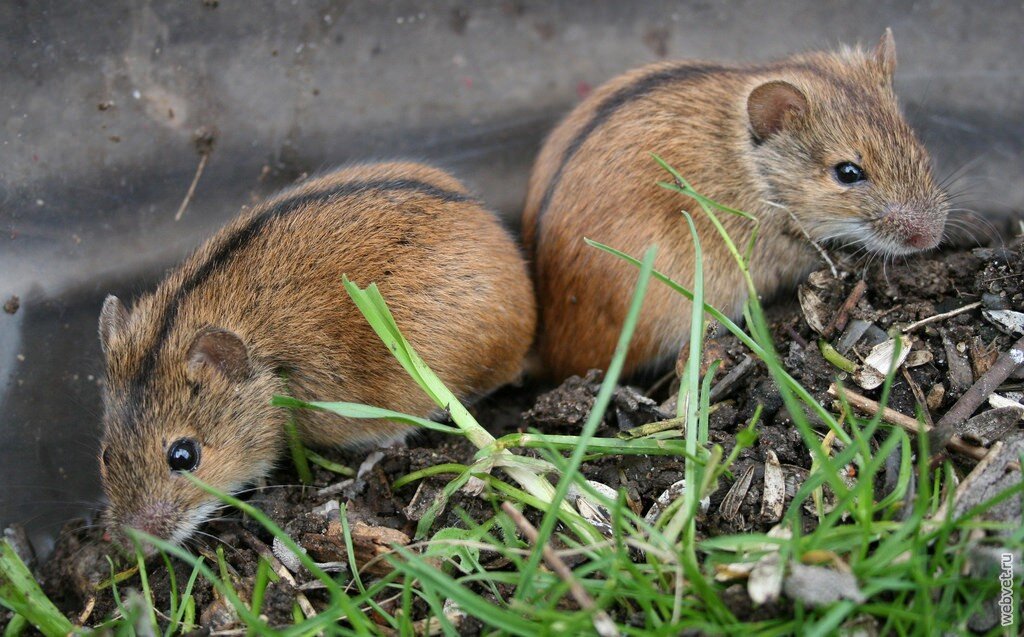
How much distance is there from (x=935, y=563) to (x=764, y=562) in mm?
620

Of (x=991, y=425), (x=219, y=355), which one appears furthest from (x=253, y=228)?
(x=991, y=425)

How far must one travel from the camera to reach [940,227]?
4.92 meters

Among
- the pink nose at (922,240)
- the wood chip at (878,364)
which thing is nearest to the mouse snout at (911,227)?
the pink nose at (922,240)

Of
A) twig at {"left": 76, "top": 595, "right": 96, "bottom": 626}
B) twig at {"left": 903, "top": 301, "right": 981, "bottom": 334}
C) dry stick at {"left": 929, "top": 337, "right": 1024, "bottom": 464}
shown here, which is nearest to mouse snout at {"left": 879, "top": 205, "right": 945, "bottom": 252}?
twig at {"left": 903, "top": 301, "right": 981, "bottom": 334}

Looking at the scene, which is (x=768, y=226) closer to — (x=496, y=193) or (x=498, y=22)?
(x=496, y=193)

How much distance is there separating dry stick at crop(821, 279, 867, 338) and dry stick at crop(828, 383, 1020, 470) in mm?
424

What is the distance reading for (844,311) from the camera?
4.72 m

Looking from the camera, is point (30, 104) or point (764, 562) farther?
point (30, 104)

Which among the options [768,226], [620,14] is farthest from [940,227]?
[620,14]

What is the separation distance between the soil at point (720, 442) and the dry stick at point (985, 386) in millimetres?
82

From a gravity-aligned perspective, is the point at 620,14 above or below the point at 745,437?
above

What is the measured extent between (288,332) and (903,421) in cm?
312

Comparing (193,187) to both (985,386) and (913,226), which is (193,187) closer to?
(913,226)

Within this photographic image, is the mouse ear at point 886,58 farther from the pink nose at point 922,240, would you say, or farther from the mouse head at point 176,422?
the mouse head at point 176,422
